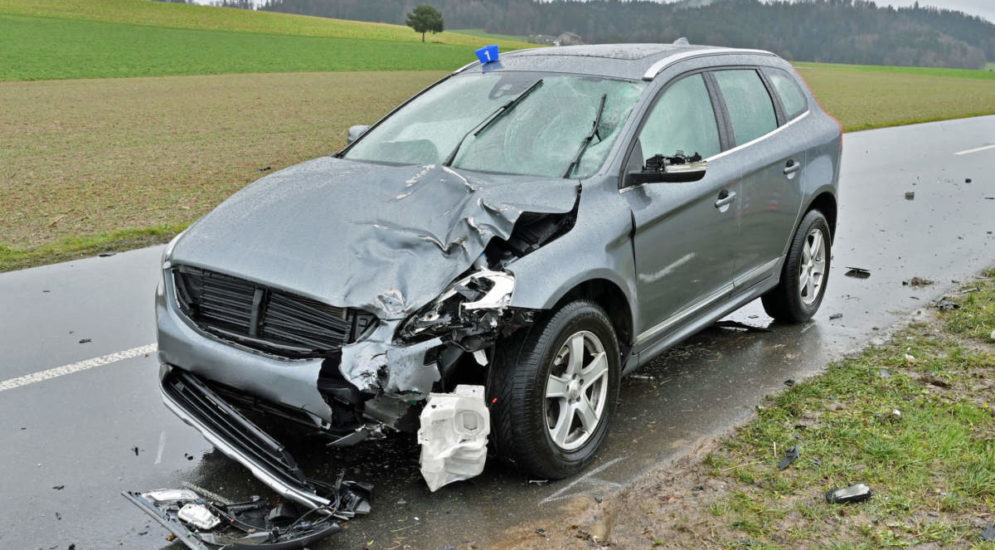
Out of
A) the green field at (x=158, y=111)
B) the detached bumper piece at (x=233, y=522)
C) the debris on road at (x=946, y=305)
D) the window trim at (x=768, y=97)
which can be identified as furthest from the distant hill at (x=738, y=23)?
the detached bumper piece at (x=233, y=522)

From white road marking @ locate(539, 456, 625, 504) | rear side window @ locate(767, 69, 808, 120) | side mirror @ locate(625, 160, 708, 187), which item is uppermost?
rear side window @ locate(767, 69, 808, 120)

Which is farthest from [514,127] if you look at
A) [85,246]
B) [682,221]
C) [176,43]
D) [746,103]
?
[176,43]

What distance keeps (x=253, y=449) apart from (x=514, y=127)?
2236 mm

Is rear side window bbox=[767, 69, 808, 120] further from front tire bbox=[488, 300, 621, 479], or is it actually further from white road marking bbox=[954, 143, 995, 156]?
white road marking bbox=[954, 143, 995, 156]

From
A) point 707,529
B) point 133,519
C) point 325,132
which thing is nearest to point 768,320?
point 707,529

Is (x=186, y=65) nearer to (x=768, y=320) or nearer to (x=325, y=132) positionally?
(x=325, y=132)

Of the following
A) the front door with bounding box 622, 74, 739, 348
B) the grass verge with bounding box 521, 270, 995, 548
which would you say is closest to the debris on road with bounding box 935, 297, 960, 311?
the grass verge with bounding box 521, 270, 995, 548

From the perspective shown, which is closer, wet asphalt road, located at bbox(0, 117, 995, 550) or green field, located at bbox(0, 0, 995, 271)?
wet asphalt road, located at bbox(0, 117, 995, 550)

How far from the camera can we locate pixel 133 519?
154 inches

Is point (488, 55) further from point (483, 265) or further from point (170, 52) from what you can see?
point (170, 52)

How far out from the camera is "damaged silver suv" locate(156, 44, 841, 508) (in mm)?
3758

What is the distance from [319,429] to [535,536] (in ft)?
3.22

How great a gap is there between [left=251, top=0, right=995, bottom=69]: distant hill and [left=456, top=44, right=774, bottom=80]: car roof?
143 metres

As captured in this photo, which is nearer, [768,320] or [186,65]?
[768,320]
